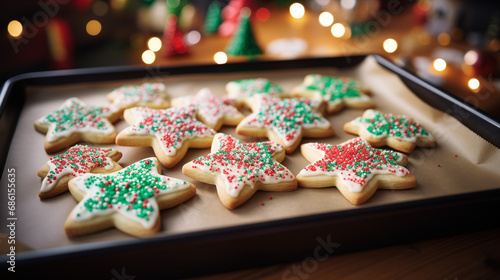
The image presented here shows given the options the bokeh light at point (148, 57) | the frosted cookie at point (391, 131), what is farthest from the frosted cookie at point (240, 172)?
the bokeh light at point (148, 57)

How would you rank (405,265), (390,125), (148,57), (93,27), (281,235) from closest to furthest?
1. (281,235)
2. (405,265)
3. (390,125)
4. (148,57)
5. (93,27)

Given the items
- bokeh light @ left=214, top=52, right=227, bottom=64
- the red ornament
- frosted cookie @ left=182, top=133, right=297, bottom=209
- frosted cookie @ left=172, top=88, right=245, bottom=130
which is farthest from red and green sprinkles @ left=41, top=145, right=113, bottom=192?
the red ornament

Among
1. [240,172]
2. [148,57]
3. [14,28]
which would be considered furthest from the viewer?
[148,57]

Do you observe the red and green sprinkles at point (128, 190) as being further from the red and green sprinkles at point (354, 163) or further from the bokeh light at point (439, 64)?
the bokeh light at point (439, 64)

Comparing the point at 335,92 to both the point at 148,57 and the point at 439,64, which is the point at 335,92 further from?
the point at 148,57

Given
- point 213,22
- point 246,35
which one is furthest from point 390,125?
point 213,22

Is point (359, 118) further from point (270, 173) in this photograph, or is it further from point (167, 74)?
point (167, 74)

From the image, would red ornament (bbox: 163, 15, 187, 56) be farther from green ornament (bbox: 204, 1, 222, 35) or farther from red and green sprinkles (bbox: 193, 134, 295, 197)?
red and green sprinkles (bbox: 193, 134, 295, 197)
